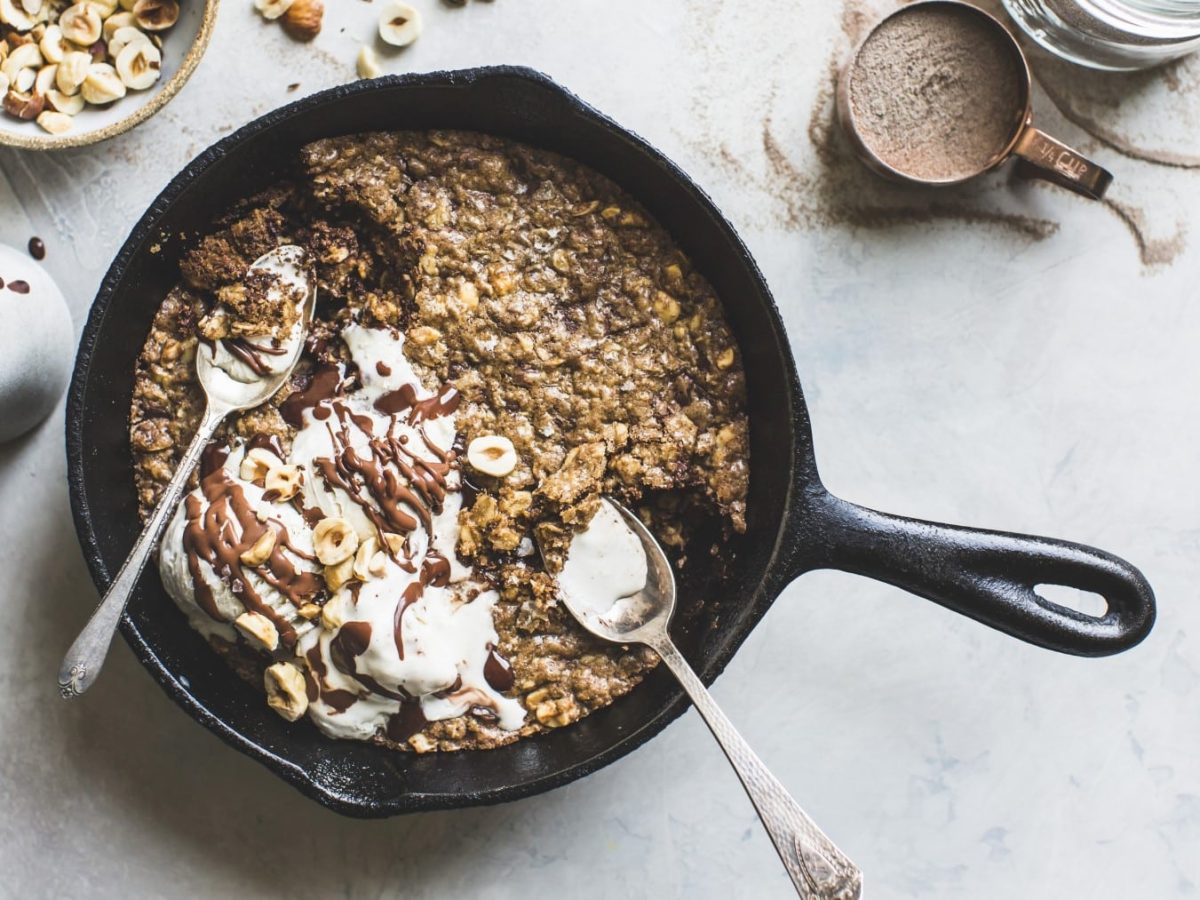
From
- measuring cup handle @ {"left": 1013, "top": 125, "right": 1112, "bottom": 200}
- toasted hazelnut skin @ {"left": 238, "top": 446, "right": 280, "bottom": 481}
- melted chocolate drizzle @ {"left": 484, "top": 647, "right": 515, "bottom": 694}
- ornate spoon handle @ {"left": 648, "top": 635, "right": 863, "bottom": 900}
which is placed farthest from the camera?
measuring cup handle @ {"left": 1013, "top": 125, "right": 1112, "bottom": 200}

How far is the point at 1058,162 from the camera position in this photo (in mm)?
2270

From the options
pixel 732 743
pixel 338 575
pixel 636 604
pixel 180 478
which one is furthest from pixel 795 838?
pixel 180 478

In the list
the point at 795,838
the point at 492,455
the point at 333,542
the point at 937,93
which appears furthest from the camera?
the point at 937,93

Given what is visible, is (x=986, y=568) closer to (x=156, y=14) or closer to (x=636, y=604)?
(x=636, y=604)

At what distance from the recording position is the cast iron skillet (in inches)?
76.0

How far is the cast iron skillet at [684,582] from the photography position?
1.93 metres

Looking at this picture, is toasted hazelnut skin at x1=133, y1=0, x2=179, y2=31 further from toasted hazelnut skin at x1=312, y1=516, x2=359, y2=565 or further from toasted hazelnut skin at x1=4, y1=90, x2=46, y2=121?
toasted hazelnut skin at x1=312, y1=516, x2=359, y2=565

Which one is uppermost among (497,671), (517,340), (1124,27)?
(1124,27)

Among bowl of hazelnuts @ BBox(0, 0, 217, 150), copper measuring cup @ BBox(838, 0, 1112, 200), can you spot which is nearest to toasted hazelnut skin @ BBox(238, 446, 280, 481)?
bowl of hazelnuts @ BBox(0, 0, 217, 150)

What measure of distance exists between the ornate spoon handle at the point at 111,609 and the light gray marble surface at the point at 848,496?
47 centimetres

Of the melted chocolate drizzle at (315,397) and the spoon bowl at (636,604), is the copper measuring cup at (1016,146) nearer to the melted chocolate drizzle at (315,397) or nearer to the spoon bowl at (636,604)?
the spoon bowl at (636,604)

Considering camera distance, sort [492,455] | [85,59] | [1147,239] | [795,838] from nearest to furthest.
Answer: [795,838]
[492,455]
[85,59]
[1147,239]

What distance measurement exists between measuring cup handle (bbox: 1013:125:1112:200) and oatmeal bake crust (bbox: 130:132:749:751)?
2.46 feet

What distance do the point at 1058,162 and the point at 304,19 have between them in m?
1.64
